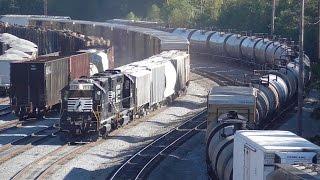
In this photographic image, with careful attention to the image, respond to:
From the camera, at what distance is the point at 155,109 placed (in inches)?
1667

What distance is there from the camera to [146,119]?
3900 centimetres

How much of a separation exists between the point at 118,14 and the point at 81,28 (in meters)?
36.9

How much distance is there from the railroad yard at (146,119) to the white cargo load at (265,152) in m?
0.03

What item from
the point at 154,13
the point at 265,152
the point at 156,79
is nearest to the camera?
the point at 265,152

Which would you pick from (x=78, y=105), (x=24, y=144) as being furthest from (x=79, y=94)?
(x=24, y=144)

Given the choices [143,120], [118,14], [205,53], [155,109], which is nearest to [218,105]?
[143,120]

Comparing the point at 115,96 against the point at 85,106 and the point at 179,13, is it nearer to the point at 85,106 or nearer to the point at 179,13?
the point at 85,106

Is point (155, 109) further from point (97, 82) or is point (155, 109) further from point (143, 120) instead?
point (97, 82)

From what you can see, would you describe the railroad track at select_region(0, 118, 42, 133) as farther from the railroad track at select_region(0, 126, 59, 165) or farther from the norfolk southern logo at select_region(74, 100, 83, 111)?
the norfolk southern logo at select_region(74, 100, 83, 111)

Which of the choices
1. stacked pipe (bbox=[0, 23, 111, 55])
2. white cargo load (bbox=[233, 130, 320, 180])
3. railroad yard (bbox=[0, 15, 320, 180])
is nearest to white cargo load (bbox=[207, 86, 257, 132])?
railroad yard (bbox=[0, 15, 320, 180])

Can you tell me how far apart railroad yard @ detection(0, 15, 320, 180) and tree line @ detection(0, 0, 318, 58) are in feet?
29.9

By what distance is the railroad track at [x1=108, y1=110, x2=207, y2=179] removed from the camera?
26.0 meters

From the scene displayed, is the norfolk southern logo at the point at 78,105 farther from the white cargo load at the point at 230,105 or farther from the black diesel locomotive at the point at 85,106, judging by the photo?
the white cargo load at the point at 230,105

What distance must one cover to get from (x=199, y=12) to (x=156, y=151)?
260 ft
